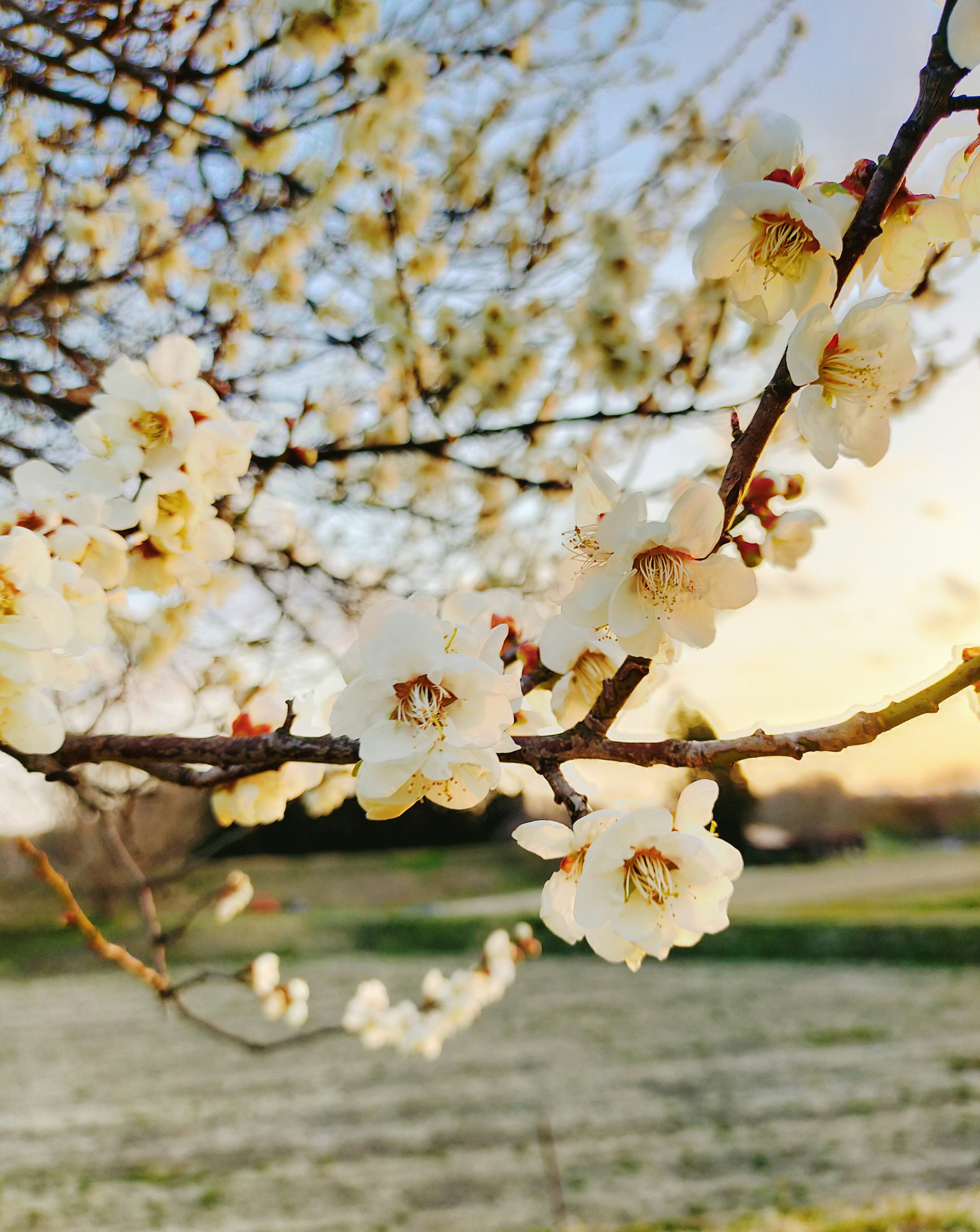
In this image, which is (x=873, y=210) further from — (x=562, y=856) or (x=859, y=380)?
(x=562, y=856)

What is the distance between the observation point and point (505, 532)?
218cm

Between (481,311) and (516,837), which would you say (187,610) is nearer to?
(481,311)

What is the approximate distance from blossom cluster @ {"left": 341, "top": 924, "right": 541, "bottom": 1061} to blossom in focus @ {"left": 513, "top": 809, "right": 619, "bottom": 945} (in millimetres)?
2266

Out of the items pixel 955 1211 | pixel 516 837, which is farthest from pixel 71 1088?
pixel 516 837

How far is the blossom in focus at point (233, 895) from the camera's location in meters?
1.62

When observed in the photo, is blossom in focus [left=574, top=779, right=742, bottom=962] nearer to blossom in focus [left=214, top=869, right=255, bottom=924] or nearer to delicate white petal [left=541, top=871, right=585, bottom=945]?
delicate white petal [left=541, top=871, right=585, bottom=945]

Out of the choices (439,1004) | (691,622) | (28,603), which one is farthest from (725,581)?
(439,1004)

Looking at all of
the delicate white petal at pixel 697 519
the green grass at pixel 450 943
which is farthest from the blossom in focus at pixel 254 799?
the green grass at pixel 450 943

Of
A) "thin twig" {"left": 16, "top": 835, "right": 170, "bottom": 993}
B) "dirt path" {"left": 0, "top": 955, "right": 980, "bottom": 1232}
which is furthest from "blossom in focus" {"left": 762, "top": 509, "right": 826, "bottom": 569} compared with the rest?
"dirt path" {"left": 0, "top": 955, "right": 980, "bottom": 1232}

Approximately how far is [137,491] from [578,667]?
444 mm

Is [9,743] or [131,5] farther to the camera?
[131,5]

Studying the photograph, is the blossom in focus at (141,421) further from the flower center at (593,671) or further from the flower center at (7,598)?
the flower center at (593,671)

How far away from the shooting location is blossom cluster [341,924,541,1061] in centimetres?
277

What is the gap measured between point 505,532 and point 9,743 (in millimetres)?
1677
